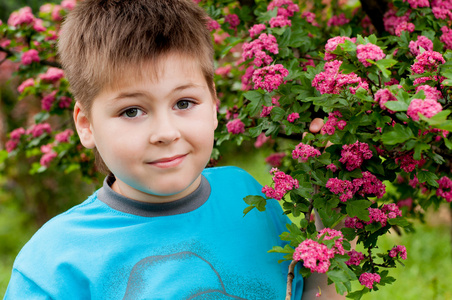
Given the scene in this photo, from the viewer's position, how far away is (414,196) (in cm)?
247

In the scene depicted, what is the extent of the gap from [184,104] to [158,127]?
141mm

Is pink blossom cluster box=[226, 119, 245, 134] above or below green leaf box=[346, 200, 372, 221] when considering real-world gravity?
below

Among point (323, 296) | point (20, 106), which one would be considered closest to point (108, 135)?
point (323, 296)

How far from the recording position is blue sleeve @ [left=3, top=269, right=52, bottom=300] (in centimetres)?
134

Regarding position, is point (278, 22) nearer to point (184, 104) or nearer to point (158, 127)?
point (184, 104)

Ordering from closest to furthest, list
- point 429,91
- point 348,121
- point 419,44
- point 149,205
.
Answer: point 429,91, point 348,121, point 149,205, point 419,44

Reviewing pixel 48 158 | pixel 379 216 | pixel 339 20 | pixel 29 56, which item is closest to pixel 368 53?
pixel 379 216

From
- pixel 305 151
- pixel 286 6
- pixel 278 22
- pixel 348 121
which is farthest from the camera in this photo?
pixel 286 6

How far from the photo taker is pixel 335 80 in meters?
1.27

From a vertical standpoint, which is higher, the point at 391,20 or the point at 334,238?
the point at 391,20

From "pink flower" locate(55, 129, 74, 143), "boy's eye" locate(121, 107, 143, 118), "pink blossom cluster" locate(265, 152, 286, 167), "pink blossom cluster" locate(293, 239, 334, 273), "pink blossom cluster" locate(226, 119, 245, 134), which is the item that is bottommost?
"pink flower" locate(55, 129, 74, 143)

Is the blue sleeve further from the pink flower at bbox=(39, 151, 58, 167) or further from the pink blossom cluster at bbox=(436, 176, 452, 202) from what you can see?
the pink flower at bbox=(39, 151, 58, 167)

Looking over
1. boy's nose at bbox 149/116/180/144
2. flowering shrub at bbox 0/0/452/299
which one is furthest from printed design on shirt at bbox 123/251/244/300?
boy's nose at bbox 149/116/180/144

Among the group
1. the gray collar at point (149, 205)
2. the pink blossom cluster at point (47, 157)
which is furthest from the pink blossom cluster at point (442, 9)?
the pink blossom cluster at point (47, 157)
